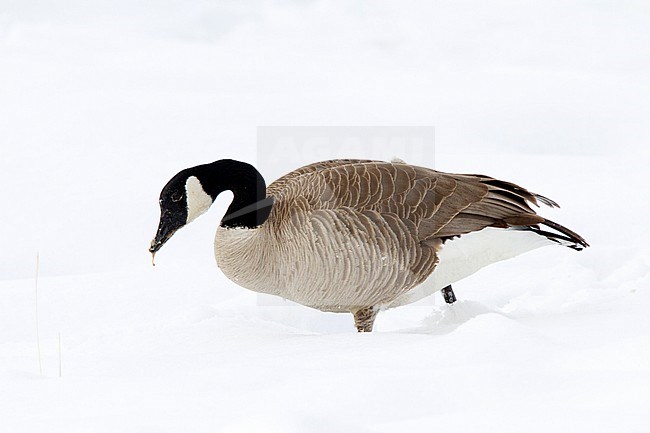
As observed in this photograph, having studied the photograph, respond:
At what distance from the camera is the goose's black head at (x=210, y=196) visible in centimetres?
392

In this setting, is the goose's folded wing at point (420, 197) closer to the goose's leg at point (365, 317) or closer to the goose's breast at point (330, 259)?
the goose's breast at point (330, 259)

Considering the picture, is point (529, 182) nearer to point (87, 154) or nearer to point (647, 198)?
point (647, 198)

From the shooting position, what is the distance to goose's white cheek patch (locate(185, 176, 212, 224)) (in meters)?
3.94

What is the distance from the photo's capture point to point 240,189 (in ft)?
13.4

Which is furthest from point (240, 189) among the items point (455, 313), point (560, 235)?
point (560, 235)

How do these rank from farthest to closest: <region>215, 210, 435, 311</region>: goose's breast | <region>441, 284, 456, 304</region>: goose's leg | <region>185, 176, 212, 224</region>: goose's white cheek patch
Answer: <region>441, 284, 456, 304</region>: goose's leg → <region>185, 176, 212, 224</region>: goose's white cheek patch → <region>215, 210, 435, 311</region>: goose's breast

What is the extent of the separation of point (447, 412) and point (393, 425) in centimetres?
18

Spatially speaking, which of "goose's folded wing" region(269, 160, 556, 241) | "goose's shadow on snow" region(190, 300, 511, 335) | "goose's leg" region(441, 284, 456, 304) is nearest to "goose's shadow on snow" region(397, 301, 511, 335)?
"goose's shadow on snow" region(190, 300, 511, 335)

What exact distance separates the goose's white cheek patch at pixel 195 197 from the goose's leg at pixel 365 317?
39.5 inches

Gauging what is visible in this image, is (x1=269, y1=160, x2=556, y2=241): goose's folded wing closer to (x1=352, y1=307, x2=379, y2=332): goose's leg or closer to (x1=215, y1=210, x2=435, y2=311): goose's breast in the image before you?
(x1=215, y1=210, x2=435, y2=311): goose's breast

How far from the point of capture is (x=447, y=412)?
2.15 m

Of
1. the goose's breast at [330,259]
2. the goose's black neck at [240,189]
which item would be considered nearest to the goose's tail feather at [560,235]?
the goose's breast at [330,259]

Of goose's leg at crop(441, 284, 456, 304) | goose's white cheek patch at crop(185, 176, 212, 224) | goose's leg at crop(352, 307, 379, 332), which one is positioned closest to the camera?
goose's white cheek patch at crop(185, 176, 212, 224)

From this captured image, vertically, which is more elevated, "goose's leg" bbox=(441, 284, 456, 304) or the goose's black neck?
the goose's black neck
